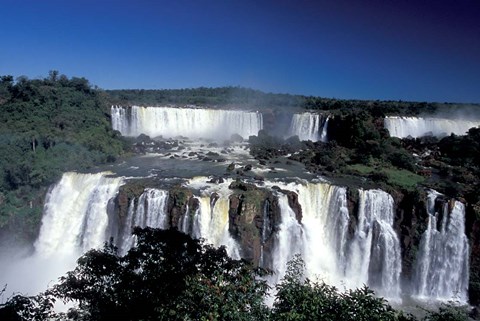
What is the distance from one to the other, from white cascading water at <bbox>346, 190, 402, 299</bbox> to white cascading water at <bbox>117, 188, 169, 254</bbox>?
32.0 ft

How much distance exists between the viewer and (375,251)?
20.3 meters

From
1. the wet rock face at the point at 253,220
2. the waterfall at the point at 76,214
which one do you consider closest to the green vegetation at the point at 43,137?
the waterfall at the point at 76,214

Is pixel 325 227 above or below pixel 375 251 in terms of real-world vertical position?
above

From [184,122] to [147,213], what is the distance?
20.5 metres

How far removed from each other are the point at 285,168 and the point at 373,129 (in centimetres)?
1184

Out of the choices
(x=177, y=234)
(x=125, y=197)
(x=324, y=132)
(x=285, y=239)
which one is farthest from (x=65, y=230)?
(x=324, y=132)

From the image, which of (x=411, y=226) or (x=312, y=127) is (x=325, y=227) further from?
(x=312, y=127)

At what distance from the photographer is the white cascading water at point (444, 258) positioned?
64.8 ft

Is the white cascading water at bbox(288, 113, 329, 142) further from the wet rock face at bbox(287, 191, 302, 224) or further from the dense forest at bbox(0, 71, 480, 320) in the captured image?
the wet rock face at bbox(287, 191, 302, 224)

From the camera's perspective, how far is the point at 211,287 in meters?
6.85

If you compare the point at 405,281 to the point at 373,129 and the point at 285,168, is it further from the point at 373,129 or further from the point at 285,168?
the point at 373,129

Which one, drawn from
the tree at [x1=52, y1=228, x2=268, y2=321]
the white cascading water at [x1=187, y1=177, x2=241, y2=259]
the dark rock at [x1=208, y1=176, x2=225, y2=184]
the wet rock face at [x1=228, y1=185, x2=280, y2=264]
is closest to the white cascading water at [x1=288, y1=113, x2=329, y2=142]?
the dark rock at [x1=208, y1=176, x2=225, y2=184]

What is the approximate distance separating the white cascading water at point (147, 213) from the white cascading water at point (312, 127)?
21.9 meters

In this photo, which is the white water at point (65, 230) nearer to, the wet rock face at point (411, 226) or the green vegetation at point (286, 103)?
the wet rock face at point (411, 226)
